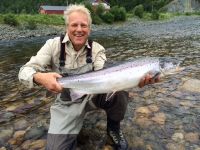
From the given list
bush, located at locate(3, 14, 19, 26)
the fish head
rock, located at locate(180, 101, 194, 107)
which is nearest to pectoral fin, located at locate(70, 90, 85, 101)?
the fish head

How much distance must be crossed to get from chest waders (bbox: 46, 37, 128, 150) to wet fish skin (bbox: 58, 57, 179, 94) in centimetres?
42

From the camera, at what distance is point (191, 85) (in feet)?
28.5

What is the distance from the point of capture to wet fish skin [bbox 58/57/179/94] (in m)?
4.68

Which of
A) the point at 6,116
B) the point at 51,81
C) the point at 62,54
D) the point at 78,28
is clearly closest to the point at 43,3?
the point at 6,116

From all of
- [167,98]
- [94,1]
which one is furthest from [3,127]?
[94,1]

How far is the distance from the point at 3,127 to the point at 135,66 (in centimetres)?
334

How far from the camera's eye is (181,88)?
28.1ft

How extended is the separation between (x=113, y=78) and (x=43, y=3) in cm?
15675

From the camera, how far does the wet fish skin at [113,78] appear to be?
4684mm

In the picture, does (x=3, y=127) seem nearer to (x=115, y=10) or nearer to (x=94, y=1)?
(x=115, y=10)

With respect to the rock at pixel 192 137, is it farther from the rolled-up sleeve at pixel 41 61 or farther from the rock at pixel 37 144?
the rolled-up sleeve at pixel 41 61

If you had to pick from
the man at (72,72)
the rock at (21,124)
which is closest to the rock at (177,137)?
the man at (72,72)

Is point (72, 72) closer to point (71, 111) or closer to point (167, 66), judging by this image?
point (71, 111)

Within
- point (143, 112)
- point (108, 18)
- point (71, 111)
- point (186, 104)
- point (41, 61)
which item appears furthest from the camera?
point (108, 18)
